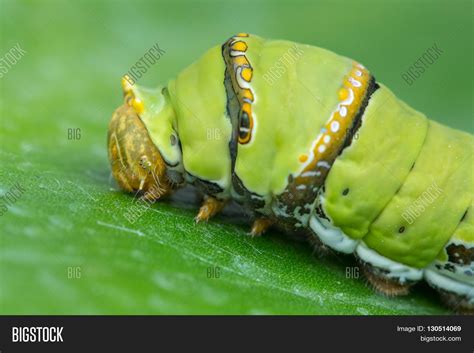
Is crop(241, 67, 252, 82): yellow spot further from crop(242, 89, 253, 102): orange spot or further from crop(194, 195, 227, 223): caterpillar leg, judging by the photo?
crop(194, 195, 227, 223): caterpillar leg

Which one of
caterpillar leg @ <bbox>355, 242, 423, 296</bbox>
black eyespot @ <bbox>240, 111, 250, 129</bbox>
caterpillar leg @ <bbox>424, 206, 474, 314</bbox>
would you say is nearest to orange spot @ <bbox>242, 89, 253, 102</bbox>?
black eyespot @ <bbox>240, 111, 250, 129</bbox>

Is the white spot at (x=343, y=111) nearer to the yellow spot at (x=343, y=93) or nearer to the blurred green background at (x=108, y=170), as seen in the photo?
the yellow spot at (x=343, y=93)

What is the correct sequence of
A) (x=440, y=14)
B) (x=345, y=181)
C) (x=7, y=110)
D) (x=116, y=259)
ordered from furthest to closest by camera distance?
(x=440, y=14) → (x=7, y=110) → (x=345, y=181) → (x=116, y=259)

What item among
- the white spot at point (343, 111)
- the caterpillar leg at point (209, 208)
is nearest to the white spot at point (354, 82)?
the white spot at point (343, 111)

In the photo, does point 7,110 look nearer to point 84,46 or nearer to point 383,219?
point 84,46

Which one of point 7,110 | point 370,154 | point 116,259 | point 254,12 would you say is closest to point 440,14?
point 254,12

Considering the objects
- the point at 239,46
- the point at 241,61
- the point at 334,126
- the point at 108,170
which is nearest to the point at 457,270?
the point at 334,126

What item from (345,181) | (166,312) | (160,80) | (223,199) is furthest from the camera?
(160,80)
